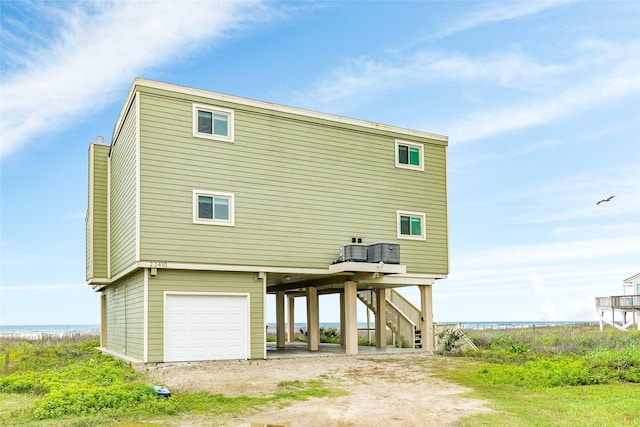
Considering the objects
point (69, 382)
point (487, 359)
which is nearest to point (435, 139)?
point (487, 359)

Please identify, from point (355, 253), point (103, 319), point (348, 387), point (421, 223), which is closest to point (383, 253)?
point (355, 253)

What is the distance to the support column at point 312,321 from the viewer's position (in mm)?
23469

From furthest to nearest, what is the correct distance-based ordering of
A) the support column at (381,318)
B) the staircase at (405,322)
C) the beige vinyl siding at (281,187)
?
the support column at (381,318) < the staircase at (405,322) < the beige vinyl siding at (281,187)

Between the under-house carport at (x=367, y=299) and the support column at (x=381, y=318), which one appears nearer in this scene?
the under-house carport at (x=367, y=299)

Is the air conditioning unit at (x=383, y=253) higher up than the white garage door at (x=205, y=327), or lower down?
higher up

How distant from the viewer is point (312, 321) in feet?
78.3

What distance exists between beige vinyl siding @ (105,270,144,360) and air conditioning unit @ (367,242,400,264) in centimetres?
732

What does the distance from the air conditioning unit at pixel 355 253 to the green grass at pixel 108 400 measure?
548cm

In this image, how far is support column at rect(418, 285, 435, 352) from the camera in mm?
23328

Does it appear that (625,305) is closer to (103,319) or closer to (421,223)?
(421,223)

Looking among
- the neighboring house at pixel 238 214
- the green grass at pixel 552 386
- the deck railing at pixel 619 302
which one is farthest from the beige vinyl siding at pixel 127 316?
the deck railing at pixel 619 302

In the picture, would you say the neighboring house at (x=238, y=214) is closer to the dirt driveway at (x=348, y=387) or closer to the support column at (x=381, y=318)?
Result: the support column at (x=381, y=318)

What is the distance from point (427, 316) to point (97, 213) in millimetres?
12932

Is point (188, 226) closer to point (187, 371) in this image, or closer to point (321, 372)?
point (187, 371)
